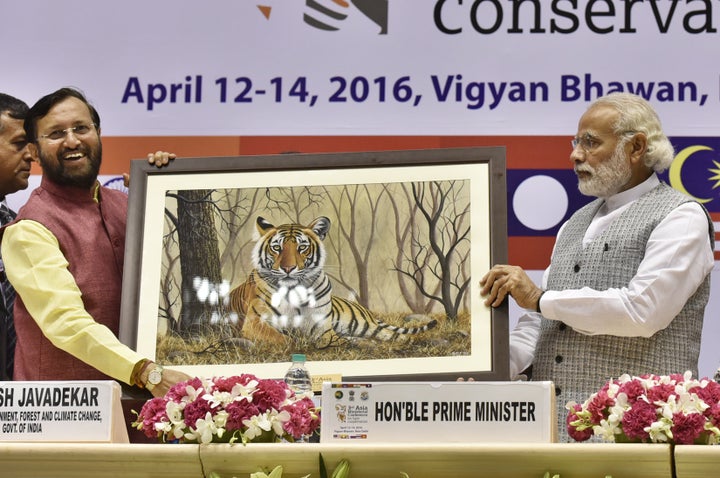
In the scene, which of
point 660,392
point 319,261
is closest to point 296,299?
point 319,261

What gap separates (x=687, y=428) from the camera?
2.62 meters

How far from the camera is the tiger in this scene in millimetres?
3803

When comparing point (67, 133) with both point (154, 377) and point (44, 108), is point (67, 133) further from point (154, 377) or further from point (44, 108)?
point (154, 377)

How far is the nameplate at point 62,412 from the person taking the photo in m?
2.83

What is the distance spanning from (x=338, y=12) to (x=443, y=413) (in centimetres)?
254

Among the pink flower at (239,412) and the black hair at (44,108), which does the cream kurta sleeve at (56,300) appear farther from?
the pink flower at (239,412)

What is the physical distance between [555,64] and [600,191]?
0.90 metres

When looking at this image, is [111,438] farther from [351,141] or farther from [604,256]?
[351,141]

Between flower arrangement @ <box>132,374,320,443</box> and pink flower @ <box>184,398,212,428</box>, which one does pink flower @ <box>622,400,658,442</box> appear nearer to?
flower arrangement @ <box>132,374,320,443</box>

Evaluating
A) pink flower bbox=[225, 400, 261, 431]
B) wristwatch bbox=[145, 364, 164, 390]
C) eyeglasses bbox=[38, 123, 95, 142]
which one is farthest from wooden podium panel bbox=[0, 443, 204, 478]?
eyeglasses bbox=[38, 123, 95, 142]

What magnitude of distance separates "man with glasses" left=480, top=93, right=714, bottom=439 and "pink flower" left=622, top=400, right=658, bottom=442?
3.01ft

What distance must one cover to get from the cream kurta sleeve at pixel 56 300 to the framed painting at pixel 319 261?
0.15 m

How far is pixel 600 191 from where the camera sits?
159 inches

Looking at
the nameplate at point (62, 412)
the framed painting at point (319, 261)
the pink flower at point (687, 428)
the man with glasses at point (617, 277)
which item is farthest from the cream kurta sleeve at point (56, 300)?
the pink flower at point (687, 428)
